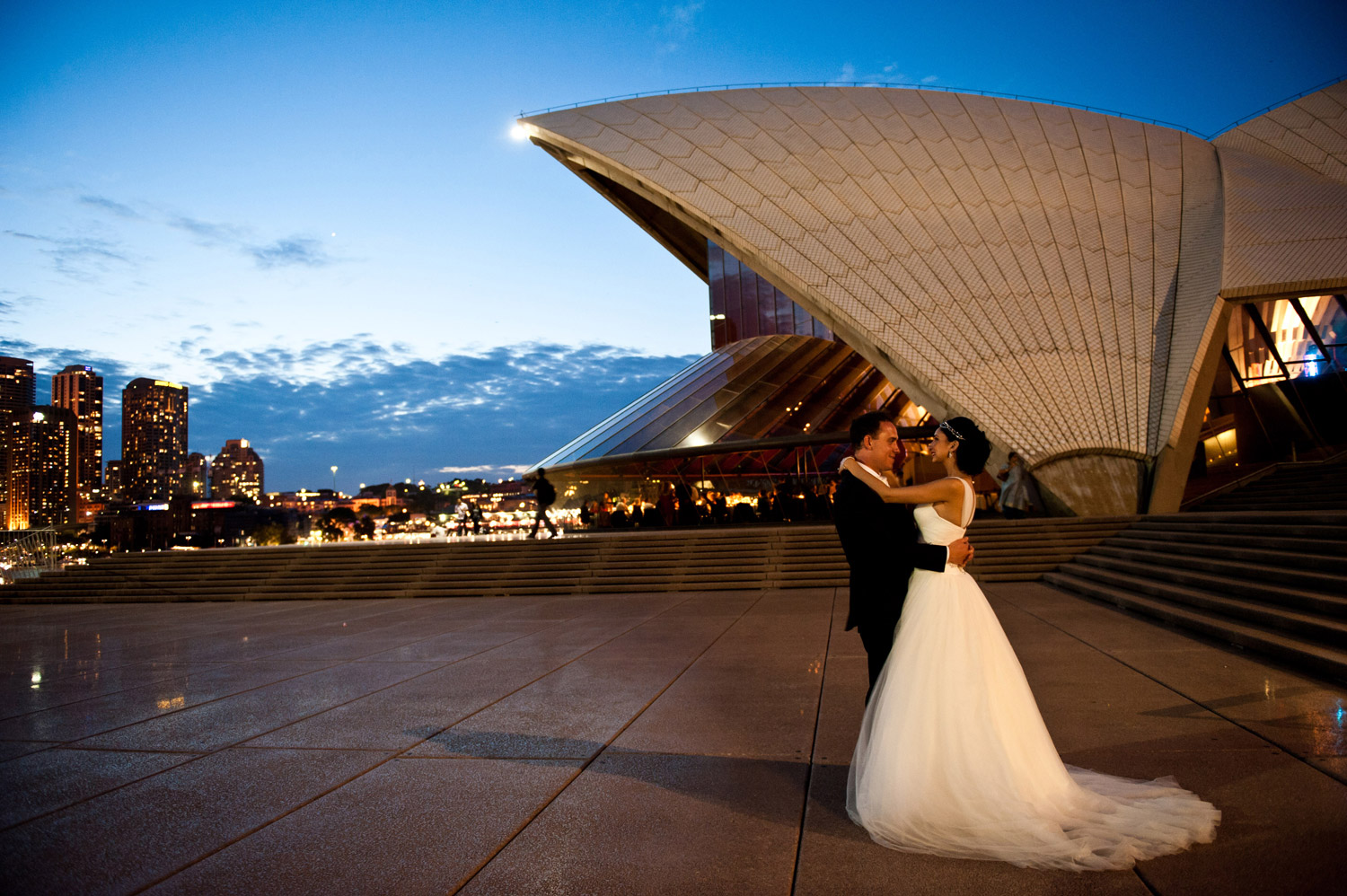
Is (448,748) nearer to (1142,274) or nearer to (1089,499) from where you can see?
(1089,499)

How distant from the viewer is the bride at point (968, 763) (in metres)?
2.40

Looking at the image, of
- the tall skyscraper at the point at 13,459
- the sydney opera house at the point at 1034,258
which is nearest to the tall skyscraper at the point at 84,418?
the tall skyscraper at the point at 13,459

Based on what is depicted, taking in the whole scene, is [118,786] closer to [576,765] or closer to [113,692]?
[576,765]

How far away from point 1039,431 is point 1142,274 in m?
4.18

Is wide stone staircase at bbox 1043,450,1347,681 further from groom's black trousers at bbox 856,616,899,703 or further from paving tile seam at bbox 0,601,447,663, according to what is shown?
paving tile seam at bbox 0,601,447,663

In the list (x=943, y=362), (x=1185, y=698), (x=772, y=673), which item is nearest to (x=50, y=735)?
(x=772, y=673)

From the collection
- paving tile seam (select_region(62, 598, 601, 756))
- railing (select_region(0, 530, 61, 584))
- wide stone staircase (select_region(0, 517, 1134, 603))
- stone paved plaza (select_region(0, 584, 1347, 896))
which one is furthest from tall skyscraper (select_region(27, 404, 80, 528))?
stone paved plaza (select_region(0, 584, 1347, 896))

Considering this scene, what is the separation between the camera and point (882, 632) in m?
3.00

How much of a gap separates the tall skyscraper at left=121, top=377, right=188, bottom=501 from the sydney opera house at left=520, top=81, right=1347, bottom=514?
166662mm

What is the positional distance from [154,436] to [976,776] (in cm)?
19906

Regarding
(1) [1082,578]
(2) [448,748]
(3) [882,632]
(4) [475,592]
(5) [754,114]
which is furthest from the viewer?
(5) [754,114]

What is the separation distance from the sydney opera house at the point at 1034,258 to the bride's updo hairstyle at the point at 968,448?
11648 mm

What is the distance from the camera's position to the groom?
2.92 metres

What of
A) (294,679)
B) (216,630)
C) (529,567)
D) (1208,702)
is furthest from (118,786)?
(529,567)
